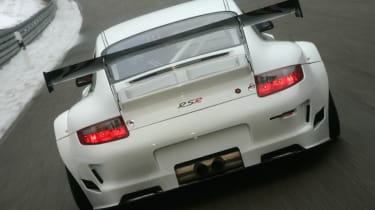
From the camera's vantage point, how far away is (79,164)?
15.3ft

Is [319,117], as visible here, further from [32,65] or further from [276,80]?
[32,65]

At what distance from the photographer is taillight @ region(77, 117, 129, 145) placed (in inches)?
177

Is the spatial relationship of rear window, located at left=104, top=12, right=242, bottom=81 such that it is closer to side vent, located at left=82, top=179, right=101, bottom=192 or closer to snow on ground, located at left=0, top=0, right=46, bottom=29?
side vent, located at left=82, top=179, right=101, bottom=192

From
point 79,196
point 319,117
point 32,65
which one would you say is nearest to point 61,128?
point 79,196

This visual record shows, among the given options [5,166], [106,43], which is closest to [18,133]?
[5,166]

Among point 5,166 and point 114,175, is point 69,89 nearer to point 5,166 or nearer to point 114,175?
point 5,166

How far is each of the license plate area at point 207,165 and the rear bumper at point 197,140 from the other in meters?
0.03

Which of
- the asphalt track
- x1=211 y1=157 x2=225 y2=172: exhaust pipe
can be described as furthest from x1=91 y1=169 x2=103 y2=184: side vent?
x1=211 y1=157 x2=225 y2=172: exhaust pipe

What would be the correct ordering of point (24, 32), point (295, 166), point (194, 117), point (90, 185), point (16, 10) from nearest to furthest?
point (194, 117), point (90, 185), point (295, 166), point (24, 32), point (16, 10)

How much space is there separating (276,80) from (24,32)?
66.2ft

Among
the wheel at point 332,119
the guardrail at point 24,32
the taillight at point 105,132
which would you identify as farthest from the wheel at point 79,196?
the guardrail at point 24,32

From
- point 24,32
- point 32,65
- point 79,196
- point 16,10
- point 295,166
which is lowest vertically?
point 16,10

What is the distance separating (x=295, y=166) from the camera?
511 centimetres

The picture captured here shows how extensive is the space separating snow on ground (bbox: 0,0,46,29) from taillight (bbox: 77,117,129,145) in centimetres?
3128
